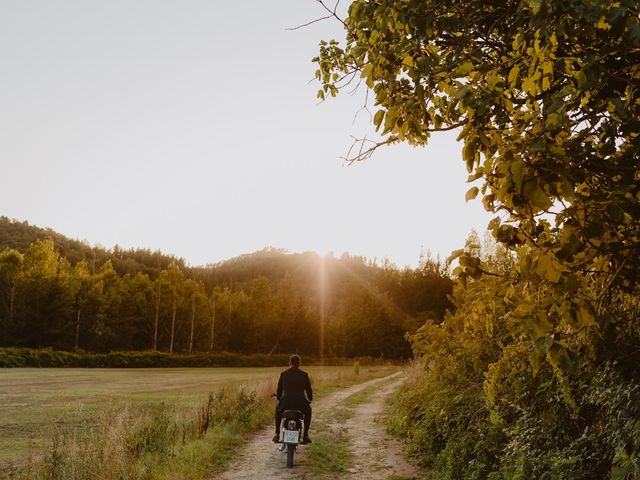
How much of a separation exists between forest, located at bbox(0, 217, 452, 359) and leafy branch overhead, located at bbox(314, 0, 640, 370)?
73696 mm

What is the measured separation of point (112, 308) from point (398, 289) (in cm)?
4791

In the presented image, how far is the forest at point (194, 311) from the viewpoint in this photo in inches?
2844

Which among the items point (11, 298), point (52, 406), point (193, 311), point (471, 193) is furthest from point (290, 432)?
point (193, 311)

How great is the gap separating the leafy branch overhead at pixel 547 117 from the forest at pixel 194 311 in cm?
7370

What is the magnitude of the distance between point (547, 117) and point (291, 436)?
860 centimetres

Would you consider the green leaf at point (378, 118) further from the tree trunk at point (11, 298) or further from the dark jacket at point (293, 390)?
the tree trunk at point (11, 298)

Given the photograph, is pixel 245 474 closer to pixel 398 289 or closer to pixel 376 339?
pixel 376 339

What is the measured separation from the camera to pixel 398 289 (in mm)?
91438

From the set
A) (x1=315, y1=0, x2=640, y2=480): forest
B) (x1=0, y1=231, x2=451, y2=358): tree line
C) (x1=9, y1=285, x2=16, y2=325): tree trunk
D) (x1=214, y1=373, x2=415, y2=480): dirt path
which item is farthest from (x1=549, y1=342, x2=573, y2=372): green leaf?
(x1=9, y1=285, x2=16, y2=325): tree trunk

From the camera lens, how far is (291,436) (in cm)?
982

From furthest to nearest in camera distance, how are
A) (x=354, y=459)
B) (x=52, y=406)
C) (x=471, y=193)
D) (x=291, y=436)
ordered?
(x=52, y=406) → (x=354, y=459) → (x=291, y=436) → (x=471, y=193)

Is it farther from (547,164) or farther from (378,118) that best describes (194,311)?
(547,164)

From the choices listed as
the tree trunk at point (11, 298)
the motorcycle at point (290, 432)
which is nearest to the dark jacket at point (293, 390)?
the motorcycle at point (290, 432)

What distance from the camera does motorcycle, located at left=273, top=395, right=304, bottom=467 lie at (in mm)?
9773
